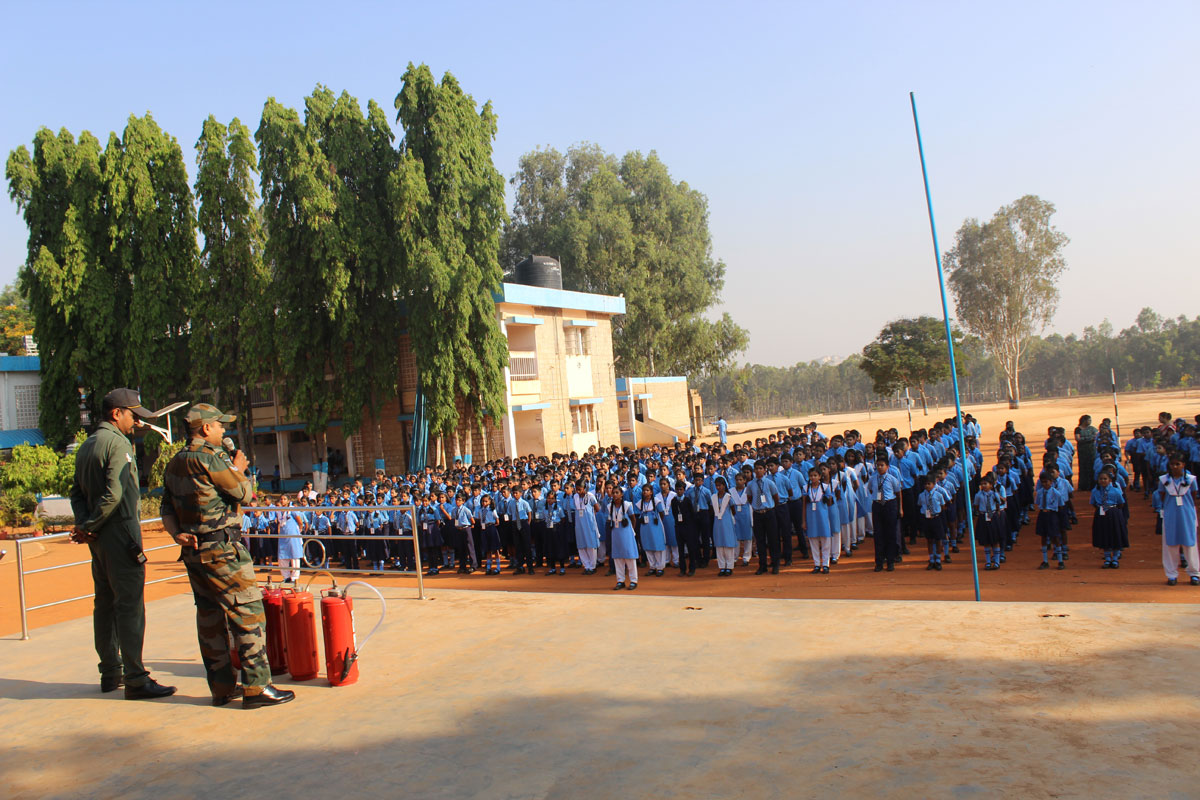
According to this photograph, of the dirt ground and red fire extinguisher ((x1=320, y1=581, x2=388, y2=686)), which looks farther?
the dirt ground

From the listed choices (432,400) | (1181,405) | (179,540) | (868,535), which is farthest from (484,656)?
(1181,405)

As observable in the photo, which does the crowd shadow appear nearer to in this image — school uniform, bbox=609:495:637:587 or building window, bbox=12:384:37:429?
school uniform, bbox=609:495:637:587

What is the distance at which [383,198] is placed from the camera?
25766mm

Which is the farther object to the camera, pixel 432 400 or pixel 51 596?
pixel 432 400

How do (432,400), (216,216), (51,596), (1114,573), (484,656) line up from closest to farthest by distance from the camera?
(484,656)
(1114,573)
(51,596)
(432,400)
(216,216)

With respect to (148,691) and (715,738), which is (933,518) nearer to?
(715,738)

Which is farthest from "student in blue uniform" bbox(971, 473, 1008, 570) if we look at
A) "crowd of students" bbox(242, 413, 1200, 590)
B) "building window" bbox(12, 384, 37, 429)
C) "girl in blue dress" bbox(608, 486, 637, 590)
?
"building window" bbox(12, 384, 37, 429)

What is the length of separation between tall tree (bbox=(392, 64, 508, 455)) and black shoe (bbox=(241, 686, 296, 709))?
18.9m

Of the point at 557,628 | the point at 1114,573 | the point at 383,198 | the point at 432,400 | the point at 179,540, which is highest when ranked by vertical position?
the point at 383,198

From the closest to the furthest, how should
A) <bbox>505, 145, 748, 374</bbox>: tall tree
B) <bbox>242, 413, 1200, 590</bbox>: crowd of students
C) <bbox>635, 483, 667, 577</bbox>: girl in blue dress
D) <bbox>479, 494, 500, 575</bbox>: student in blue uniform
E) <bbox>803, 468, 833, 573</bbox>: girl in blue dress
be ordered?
<bbox>242, 413, 1200, 590</bbox>: crowd of students < <bbox>803, 468, 833, 573</bbox>: girl in blue dress < <bbox>635, 483, 667, 577</bbox>: girl in blue dress < <bbox>479, 494, 500, 575</bbox>: student in blue uniform < <bbox>505, 145, 748, 374</bbox>: tall tree

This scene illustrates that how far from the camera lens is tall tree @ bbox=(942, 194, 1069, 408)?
54375mm

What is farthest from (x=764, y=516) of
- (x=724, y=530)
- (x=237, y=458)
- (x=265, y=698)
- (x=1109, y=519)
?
(x=237, y=458)

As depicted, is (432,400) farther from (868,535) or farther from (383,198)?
(868,535)

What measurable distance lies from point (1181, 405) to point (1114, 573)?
42781 millimetres
